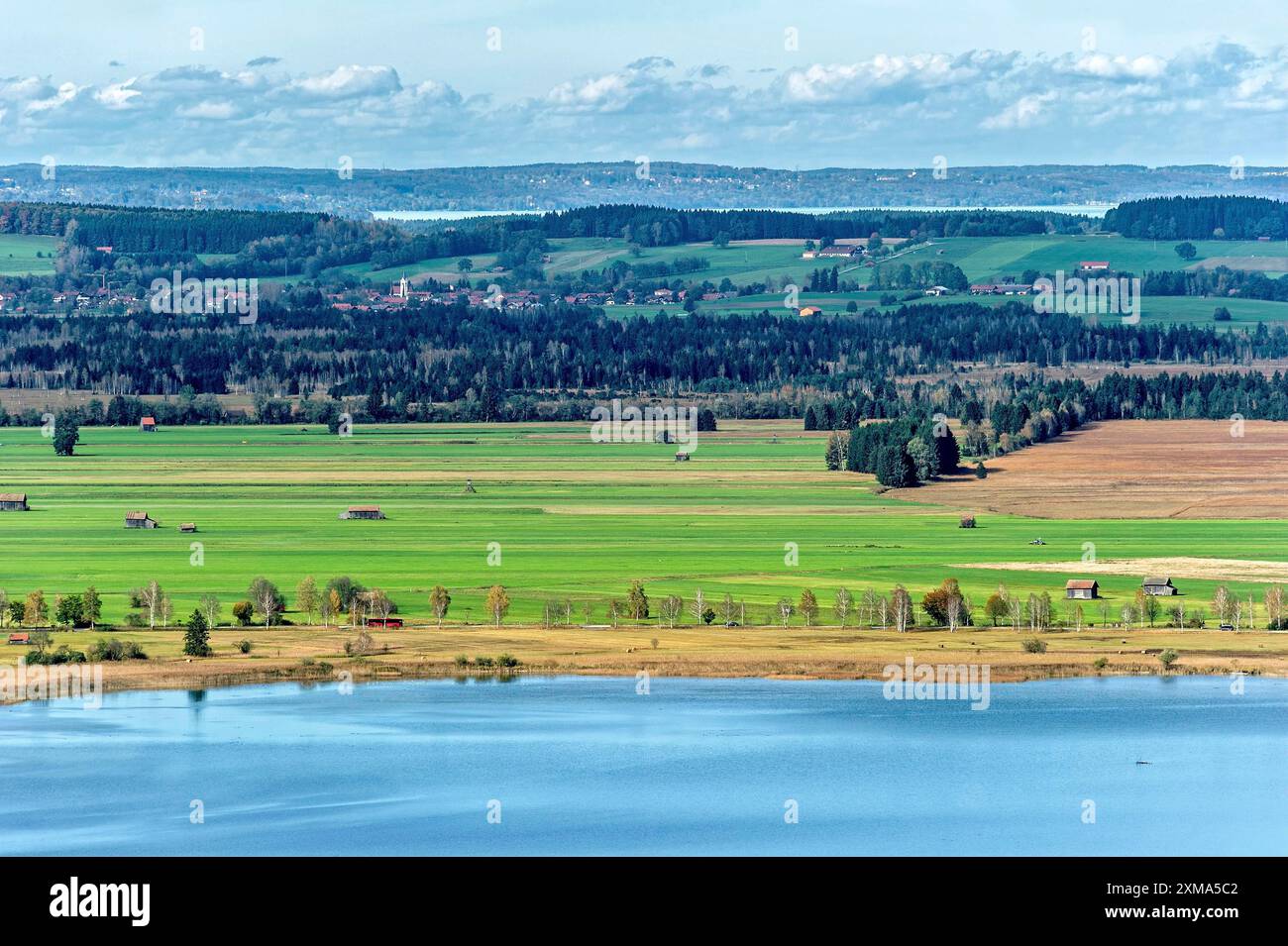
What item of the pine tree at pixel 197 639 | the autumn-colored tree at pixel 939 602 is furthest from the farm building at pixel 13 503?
the autumn-colored tree at pixel 939 602

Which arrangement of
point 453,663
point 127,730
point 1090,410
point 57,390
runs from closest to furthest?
point 127,730, point 453,663, point 1090,410, point 57,390

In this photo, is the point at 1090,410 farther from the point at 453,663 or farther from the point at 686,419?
the point at 453,663

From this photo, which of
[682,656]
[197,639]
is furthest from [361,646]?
[682,656]

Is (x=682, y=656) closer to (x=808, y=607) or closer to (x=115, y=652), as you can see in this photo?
(x=808, y=607)

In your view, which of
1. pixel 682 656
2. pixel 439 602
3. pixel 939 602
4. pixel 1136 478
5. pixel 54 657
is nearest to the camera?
pixel 54 657
